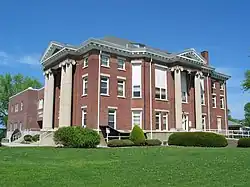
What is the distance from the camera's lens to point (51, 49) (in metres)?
38.4

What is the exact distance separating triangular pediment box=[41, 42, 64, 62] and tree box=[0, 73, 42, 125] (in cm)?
3781

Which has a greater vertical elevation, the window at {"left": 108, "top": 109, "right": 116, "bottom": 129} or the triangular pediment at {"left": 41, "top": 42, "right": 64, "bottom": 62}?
the triangular pediment at {"left": 41, "top": 42, "right": 64, "bottom": 62}

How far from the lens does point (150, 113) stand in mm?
34031

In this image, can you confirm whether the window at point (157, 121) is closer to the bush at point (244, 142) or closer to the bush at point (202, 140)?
the bush at point (202, 140)

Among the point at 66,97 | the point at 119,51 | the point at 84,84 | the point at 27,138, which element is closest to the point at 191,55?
the point at 119,51

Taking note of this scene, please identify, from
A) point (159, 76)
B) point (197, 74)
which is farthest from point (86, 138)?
point (197, 74)

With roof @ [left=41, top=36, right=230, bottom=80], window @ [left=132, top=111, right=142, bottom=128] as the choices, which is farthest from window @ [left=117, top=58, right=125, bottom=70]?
window @ [left=132, top=111, right=142, bottom=128]

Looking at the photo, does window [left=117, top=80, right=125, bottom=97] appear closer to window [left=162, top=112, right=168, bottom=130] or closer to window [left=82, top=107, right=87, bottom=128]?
window [left=82, top=107, right=87, bottom=128]

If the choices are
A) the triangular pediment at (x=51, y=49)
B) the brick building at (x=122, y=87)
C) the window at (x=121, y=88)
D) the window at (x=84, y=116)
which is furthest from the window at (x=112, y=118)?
the triangular pediment at (x=51, y=49)

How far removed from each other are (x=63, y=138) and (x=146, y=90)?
12510 millimetres

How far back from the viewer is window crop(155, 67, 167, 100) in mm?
35406

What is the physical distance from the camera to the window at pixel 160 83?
116ft

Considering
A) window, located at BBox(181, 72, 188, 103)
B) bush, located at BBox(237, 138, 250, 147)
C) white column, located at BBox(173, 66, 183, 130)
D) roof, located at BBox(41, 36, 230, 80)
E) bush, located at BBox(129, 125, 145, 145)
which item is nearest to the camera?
bush, located at BBox(237, 138, 250, 147)

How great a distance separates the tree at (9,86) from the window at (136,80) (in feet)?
158
